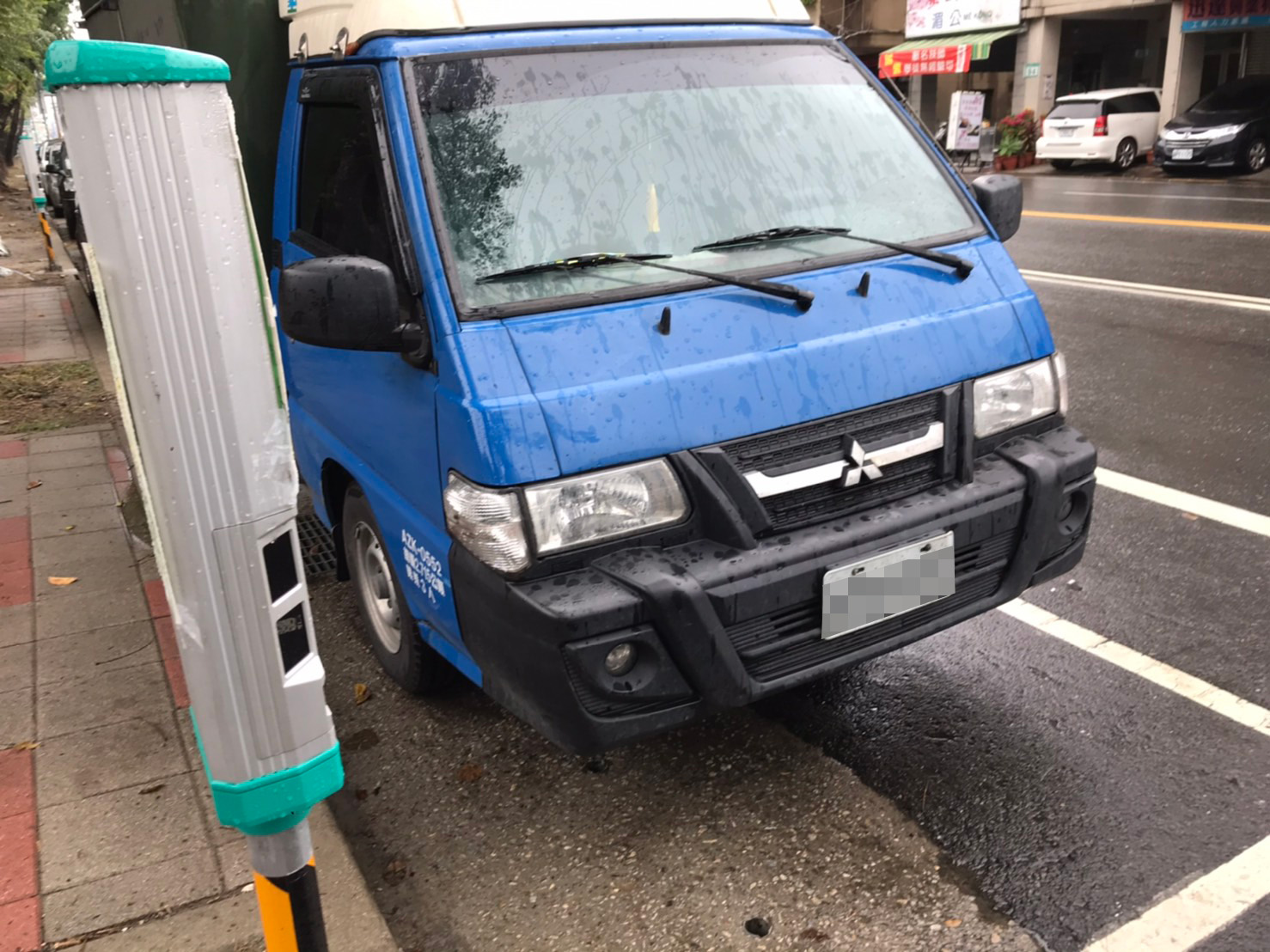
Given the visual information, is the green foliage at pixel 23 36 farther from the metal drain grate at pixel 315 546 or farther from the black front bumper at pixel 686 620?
the metal drain grate at pixel 315 546

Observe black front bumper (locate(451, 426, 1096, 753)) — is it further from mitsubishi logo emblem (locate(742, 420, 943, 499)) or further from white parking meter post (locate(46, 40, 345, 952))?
white parking meter post (locate(46, 40, 345, 952))

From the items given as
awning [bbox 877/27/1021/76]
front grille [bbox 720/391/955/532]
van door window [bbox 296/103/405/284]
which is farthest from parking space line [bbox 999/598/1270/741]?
awning [bbox 877/27/1021/76]

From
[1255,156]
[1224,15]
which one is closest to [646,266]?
[1255,156]

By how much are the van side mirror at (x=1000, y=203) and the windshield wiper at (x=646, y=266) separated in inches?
45.2

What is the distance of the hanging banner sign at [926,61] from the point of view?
30641 millimetres

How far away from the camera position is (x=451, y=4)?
3.14m

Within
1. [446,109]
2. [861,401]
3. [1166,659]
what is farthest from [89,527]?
[1166,659]

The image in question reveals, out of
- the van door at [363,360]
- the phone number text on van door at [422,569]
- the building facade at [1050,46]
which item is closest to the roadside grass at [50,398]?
the van door at [363,360]

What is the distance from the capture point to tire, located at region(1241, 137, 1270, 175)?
66.4 ft

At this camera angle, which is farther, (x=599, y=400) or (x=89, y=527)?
(x=89, y=527)

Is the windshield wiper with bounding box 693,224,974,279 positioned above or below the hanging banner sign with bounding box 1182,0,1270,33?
below

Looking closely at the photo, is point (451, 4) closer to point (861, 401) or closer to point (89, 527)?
point (861, 401)

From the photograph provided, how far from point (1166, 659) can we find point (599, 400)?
236cm

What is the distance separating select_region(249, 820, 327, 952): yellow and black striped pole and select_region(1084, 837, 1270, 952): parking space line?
70.3 inches
